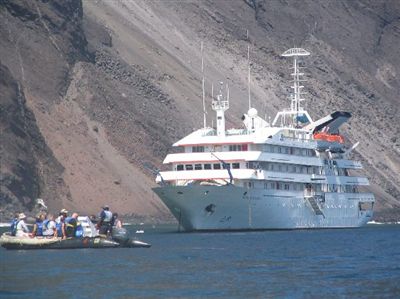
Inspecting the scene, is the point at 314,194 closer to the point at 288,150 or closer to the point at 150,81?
the point at 288,150

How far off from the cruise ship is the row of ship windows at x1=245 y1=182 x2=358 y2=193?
0.25 ft

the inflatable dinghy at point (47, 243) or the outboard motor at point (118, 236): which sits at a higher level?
the outboard motor at point (118, 236)

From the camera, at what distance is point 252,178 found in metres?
93.7

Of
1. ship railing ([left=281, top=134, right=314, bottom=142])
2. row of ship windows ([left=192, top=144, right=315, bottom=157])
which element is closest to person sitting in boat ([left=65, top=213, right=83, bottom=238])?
row of ship windows ([left=192, top=144, right=315, bottom=157])

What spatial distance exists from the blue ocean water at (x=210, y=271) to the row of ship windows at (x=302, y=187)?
16.7m

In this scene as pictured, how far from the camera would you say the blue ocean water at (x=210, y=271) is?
4753cm

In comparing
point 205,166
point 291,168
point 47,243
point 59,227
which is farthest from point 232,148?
point 47,243

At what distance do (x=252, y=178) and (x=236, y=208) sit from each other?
2.50 metres

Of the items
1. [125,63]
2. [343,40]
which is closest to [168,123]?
[125,63]

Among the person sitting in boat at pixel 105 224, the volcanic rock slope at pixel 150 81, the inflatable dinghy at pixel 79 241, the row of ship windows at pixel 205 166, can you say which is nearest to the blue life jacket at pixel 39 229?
the inflatable dinghy at pixel 79 241

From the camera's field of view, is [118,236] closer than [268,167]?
Yes

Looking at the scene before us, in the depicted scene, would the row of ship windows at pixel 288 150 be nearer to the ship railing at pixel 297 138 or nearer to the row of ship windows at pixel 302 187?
the ship railing at pixel 297 138

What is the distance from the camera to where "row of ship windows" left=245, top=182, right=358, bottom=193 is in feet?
315

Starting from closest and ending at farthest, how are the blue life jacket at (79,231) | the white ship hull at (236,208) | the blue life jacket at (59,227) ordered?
the blue life jacket at (59,227), the blue life jacket at (79,231), the white ship hull at (236,208)
